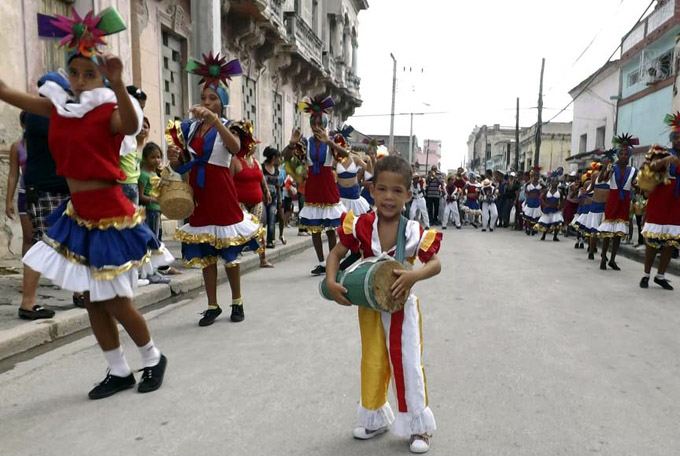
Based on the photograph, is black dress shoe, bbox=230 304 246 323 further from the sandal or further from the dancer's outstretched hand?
the dancer's outstretched hand

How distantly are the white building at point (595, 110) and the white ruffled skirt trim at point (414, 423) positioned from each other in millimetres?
24933

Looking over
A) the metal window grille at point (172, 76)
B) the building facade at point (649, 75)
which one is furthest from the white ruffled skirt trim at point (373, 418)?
the building facade at point (649, 75)

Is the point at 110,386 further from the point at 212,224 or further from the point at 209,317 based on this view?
the point at 212,224

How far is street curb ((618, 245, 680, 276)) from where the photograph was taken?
8594 mm

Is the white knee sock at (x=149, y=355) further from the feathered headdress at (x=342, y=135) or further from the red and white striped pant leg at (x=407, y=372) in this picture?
the feathered headdress at (x=342, y=135)

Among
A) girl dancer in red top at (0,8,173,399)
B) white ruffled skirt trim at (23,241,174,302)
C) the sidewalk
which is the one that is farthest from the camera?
the sidewalk

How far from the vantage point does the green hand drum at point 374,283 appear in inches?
96.6

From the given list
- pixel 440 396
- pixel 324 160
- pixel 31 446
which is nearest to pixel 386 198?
pixel 440 396

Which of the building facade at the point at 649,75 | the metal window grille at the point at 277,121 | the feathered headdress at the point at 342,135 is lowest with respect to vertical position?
the feathered headdress at the point at 342,135

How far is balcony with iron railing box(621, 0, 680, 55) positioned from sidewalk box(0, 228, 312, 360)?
59.0ft

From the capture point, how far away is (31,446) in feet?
8.62

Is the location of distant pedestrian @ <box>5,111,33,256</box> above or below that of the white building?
below

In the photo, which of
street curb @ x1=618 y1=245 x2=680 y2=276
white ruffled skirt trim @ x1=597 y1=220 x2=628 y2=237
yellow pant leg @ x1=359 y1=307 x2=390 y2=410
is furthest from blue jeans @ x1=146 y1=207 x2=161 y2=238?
street curb @ x1=618 y1=245 x2=680 y2=276

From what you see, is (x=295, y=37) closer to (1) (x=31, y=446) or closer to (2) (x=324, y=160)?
(2) (x=324, y=160)
